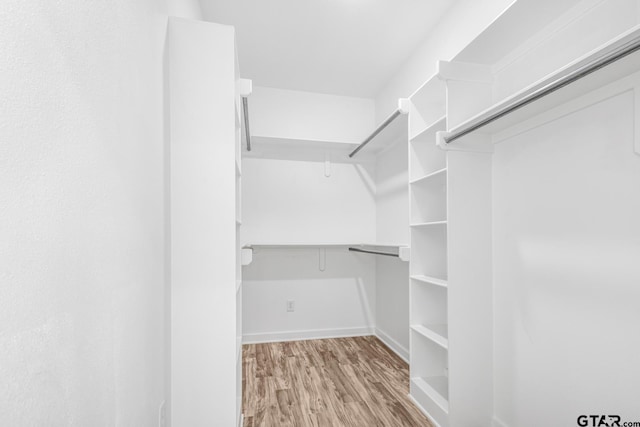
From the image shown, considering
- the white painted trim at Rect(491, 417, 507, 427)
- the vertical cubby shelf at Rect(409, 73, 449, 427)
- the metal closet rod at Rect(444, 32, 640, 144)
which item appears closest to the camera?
the metal closet rod at Rect(444, 32, 640, 144)

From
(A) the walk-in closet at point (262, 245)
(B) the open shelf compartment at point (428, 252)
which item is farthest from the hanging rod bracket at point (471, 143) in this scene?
(B) the open shelf compartment at point (428, 252)

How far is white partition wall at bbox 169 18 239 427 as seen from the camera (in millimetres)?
1333

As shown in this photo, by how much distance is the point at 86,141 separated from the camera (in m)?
0.70

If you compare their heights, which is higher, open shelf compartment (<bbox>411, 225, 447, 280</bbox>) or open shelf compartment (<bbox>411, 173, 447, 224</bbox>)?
open shelf compartment (<bbox>411, 173, 447, 224</bbox>)

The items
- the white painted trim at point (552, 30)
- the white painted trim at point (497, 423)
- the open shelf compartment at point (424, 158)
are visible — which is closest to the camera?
the white painted trim at point (552, 30)

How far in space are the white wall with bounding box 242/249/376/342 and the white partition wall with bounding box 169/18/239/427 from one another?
2.03 metres

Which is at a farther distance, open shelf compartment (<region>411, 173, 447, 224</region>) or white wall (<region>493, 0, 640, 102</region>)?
open shelf compartment (<region>411, 173, 447, 224</region>)

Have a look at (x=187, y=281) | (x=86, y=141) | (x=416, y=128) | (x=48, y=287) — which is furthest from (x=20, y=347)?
(x=416, y=128)

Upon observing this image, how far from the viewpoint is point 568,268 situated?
4.47 ft

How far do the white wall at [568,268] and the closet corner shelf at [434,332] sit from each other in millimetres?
296

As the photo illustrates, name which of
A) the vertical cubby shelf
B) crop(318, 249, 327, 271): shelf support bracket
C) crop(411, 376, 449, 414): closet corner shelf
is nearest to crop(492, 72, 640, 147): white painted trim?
the vertical cubby shelf

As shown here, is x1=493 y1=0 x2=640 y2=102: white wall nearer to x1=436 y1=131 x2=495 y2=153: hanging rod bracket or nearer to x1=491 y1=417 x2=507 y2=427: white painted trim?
x1=436 y1=131 x2=495 y2=153: hanging rod bracket

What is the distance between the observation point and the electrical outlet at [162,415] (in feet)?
3.92

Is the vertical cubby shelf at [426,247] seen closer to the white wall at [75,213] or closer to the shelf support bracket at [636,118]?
the shelf support bracket at [636,118]
